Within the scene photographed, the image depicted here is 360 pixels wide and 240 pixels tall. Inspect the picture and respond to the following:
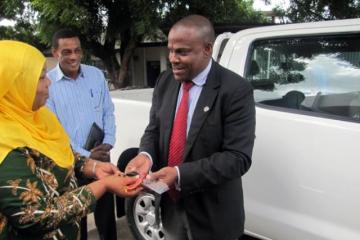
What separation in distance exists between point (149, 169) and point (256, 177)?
1049 mm

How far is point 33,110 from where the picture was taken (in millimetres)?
1864

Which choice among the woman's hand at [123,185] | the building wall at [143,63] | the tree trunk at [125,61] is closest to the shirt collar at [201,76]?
the woman's hand at [123,185]

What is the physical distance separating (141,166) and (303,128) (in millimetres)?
1102

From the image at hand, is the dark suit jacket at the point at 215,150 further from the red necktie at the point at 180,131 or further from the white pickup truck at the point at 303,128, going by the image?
the white pickup truck at the point at 303,128

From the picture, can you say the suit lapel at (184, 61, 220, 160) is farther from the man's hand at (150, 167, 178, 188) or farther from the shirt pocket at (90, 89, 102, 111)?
the shirt pocket at (90, 89, 102, 111)

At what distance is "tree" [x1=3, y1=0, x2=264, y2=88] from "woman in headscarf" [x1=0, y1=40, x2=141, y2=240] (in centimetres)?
936

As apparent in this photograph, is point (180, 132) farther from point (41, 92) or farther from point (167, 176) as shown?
point (41, 92)

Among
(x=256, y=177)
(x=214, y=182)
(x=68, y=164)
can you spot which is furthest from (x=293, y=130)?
(x=68, y=164)

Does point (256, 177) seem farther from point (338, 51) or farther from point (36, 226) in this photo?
point (36, 226)

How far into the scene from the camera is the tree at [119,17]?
1131 centimetres

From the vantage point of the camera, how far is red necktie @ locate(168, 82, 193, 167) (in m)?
2.31

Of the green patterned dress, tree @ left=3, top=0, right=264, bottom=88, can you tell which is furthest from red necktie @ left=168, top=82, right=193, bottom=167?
tree @ left=3, top=0, right=264, bottom=88

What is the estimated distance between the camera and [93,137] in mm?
3471

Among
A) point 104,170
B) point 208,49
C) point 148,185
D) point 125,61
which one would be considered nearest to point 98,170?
point 104,170
